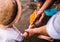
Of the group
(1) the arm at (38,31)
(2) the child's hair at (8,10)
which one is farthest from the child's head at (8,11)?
(1) the arm at (38,31)

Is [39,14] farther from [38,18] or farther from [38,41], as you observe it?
[38,41]

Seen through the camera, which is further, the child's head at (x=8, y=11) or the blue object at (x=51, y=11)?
the child's head at (x=8, y=11)

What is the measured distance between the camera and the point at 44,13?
1.02 meters

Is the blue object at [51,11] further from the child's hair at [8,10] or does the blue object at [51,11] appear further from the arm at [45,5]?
the child's hair at [8,10]

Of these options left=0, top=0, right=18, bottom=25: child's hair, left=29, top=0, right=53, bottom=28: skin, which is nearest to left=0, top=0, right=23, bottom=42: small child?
left=0, top=0, right=18, bottom=25: child's hair

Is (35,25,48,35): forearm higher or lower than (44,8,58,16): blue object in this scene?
lower

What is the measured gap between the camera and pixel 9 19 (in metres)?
1.13

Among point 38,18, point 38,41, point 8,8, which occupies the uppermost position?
point 8,8

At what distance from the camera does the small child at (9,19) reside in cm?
111

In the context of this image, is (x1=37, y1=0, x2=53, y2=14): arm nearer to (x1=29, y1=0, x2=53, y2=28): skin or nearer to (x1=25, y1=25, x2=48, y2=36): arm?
(x1=29, y1=0, x2=53, y2=28): skin

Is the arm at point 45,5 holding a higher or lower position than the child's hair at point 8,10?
lower

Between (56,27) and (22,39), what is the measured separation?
290 mm

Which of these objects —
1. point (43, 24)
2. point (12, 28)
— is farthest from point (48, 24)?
point (12, 28)

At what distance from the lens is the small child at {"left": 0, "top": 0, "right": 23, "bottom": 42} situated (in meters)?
1.11
